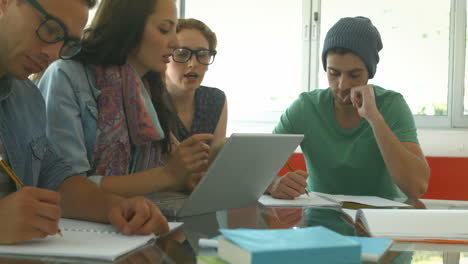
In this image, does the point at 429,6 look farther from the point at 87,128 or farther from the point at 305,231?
the point at 305,231

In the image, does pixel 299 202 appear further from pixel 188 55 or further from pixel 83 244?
pixel 188 55

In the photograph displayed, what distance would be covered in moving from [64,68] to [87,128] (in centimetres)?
17

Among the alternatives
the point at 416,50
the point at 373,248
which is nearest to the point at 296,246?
the point at 373,248

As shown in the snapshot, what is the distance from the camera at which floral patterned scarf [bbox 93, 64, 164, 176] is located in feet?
4.44

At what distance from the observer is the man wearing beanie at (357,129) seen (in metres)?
1.85

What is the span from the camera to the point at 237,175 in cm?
124

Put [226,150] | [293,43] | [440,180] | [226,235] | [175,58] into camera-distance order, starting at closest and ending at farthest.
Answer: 1. [226,235]
2. [226,150]
3. [175,58]
4. [440,180]
5. [293,43]

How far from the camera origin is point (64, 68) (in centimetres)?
133

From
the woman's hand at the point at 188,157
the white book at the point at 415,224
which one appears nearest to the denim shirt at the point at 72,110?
the woman's hand at the point at 188,157

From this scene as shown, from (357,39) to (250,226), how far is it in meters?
1.12

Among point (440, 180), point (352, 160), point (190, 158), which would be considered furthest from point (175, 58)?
point (440, 180)

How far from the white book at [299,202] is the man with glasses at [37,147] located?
0.48 metres

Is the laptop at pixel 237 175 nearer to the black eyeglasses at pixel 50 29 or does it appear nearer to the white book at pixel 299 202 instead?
the white book at pixel 299 202

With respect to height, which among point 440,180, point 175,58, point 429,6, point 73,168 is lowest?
point 440,180
